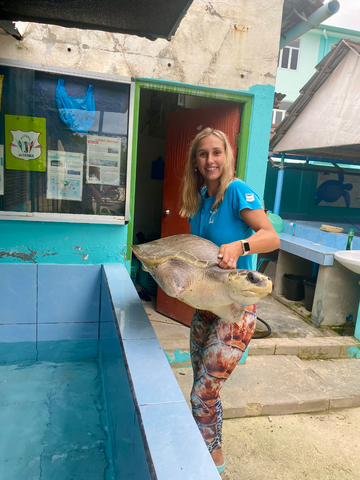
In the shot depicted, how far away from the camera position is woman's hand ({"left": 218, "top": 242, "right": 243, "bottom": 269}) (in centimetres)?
145

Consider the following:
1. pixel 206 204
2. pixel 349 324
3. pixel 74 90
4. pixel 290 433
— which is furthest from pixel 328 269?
pixel 74 90

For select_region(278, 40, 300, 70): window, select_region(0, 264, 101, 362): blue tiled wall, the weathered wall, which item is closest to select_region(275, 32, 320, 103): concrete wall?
select_region(278, 40, 300, 70): window

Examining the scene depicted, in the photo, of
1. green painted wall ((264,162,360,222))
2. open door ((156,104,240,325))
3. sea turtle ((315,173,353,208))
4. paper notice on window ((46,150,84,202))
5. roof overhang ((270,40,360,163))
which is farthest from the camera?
green painted wall ((264,162,360,222))

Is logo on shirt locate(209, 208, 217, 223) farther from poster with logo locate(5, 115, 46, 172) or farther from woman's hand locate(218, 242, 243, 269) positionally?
poster with logo locate(5, 115, 46, 172)

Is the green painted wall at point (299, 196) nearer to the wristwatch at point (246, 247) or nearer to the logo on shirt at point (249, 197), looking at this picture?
the logo on shirt at point (249, 197)

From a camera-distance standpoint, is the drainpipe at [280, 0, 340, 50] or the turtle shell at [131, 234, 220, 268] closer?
the turtle shell at [131, 234, 220, 268]

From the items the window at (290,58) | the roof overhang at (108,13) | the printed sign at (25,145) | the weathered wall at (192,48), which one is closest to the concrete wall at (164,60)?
the weathered wall at (192,48)

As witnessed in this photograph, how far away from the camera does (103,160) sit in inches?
113

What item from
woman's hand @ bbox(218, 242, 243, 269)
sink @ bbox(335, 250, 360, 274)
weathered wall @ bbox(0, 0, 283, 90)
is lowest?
sink @ bbox(335, 250, 360, 274)

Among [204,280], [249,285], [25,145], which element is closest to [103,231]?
[25,145]

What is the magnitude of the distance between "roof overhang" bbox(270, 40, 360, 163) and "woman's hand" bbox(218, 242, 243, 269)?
4.03 metres

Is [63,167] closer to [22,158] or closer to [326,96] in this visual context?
[22,158]

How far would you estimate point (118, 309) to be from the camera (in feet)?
6.84

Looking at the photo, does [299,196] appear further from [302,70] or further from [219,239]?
[219,239]
